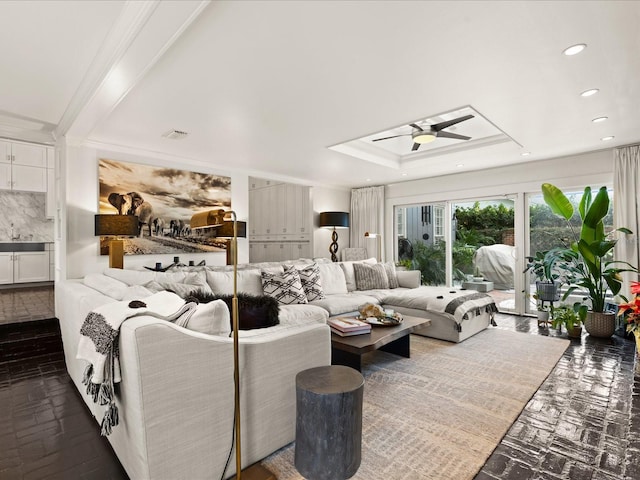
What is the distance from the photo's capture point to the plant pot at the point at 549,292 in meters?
4.63

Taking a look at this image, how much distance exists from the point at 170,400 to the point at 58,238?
144 inches

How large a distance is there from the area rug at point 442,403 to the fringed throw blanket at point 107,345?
2.87 ft

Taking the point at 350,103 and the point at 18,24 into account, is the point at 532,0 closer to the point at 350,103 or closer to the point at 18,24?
the point at 350,103

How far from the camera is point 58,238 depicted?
4.05 m

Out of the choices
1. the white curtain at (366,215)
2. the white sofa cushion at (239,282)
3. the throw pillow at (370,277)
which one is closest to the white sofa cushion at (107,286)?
the white sofa cushion at (239,282)

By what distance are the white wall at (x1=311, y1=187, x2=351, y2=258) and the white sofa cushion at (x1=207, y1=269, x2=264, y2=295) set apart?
106 inches

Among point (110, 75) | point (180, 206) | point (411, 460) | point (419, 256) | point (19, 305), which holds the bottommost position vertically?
point (411, 460)

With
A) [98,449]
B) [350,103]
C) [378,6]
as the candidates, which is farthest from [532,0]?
[98,449]

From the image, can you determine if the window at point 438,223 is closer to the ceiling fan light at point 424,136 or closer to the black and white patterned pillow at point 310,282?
the ceiling fan light at point 424,136

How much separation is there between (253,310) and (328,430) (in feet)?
2.62

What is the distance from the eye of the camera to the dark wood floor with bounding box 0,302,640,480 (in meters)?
1.75

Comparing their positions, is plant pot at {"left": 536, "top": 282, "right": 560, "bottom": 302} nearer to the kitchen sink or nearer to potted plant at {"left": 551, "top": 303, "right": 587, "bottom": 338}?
potted plant at {"left": 551, "top": 303, "right": 587, "bottom": 338}

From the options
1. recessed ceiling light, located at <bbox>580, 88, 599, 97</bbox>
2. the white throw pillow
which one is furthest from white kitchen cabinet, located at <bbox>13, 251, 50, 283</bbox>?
recessed ceiling light, located at <bbox>580, 88, 599, 97</bbox>

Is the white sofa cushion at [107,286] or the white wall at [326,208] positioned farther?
the white wall at [326,208]
